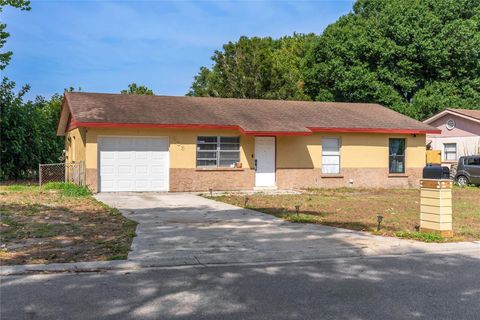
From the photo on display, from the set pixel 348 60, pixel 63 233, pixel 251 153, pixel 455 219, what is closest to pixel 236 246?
pixel 63 233

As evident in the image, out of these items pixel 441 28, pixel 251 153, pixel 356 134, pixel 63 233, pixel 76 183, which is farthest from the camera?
pixel 441 28

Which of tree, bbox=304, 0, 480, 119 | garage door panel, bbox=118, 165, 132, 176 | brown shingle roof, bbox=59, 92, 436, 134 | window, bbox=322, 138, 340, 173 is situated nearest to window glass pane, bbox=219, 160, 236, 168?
brown shingle roof, bbox=59, 92, 436, 134

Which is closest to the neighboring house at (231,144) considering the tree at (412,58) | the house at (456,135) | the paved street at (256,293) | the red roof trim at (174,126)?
the red roof trim at (174,126)

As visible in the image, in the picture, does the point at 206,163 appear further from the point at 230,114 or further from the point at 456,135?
the point at 456,135

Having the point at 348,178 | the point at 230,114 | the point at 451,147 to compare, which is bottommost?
the point at 348,178

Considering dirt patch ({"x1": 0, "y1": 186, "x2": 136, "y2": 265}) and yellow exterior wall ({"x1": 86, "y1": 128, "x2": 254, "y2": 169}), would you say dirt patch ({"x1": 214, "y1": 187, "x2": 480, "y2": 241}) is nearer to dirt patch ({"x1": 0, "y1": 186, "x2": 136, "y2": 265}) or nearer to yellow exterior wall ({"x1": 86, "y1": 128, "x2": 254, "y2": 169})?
yellow exterior wall ({"x1": 86, "y1": 128, "x2": 254, "y2": 169})

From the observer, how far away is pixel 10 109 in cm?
2489

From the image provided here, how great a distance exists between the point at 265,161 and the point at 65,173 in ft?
30.2

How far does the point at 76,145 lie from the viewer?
22.6 meters

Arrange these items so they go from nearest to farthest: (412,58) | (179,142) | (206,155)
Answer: (179,142)
(206,155)
(412,58)

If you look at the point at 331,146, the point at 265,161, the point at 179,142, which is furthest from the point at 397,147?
the point at 179,142

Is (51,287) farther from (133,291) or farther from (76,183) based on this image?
(76,183)

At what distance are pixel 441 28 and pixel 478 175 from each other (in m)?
15.8

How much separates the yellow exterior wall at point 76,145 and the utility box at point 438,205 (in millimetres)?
13793
